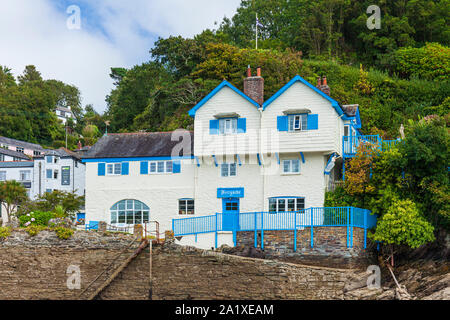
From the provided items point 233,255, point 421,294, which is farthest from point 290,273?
point 421,294

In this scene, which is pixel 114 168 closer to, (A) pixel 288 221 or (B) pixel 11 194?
(A) pixel 288 221

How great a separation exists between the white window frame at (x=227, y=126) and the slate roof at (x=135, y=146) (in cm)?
280

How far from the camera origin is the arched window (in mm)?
35656

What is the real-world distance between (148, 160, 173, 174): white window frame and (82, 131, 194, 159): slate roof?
1.48 feet

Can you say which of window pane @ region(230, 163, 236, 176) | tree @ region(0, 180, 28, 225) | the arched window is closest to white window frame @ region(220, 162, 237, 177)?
window pane @ region(230, 163, 236, 176)

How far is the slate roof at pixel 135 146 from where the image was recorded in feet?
120

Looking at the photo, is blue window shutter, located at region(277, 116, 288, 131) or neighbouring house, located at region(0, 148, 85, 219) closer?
blue window shutter, located at region(277, 116, 288, 131)

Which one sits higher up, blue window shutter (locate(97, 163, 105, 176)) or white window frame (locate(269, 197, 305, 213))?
blue window shutter (locate(97, 163, 105, 176))

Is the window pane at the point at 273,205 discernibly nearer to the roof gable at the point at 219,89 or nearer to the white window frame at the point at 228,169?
the white window frame at the point at 228,169

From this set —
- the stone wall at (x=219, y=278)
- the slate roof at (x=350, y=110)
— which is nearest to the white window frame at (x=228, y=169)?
the stone wall at (x=219, y=278)

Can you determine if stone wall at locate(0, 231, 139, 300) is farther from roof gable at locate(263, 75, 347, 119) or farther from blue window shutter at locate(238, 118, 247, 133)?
roof gable at locate(263, 75, 347, 119)

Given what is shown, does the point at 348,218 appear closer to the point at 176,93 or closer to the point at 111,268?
the point at 111,268

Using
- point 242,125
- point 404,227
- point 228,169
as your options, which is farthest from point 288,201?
point 404,227

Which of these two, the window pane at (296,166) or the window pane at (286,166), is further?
the window pane at (286,166)
